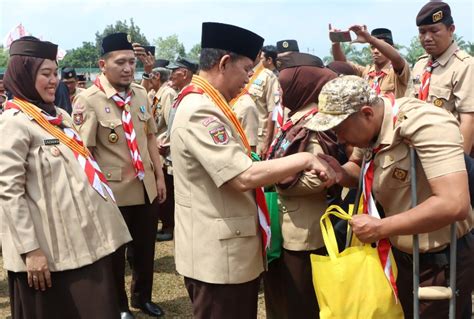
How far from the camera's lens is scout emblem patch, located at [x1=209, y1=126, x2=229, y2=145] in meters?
2.33

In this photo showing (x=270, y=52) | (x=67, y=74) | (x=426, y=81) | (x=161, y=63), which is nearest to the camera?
(x=426, y=81)

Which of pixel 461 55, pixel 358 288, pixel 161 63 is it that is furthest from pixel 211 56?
pixel 161 63

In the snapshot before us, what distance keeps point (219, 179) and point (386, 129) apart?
2.62 feet

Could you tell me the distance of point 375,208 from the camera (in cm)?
228

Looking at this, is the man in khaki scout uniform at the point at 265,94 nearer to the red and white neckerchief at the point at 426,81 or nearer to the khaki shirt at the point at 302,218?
the red and white neckerchief at the point at 426,81

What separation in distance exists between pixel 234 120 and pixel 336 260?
86 cm

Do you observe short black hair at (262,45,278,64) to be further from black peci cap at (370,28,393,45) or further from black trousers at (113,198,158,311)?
black trousers at (113,198,158,311)

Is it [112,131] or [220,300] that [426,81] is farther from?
[220,300]

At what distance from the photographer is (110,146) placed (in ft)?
13.4

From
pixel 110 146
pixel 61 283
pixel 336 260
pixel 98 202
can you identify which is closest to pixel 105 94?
pixel 110 146

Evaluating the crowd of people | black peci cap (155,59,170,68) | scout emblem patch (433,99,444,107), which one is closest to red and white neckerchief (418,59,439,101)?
scout emblem patch (433,99,444,107)

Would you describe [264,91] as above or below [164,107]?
above

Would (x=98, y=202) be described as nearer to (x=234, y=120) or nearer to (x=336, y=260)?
(x=234, y=120)

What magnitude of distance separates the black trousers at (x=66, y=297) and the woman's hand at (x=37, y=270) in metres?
0.06
